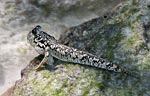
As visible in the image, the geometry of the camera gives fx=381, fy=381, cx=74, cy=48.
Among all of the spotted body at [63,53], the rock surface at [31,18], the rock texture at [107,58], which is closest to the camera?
the rock texture at [107,58]

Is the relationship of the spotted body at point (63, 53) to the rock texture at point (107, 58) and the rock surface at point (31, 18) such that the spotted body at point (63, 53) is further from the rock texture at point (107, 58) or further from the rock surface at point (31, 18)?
the rock surface at point (31, 18)

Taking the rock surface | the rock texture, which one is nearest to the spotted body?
the rock texture

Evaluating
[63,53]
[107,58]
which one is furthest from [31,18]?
[107,58]

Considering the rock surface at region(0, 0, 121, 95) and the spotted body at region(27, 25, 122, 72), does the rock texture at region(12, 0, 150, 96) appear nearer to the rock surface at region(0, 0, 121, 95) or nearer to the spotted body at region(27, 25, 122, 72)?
the spotted body at region(27, 25, 122, 72)

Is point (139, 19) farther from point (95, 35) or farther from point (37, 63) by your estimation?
point (37, 63)

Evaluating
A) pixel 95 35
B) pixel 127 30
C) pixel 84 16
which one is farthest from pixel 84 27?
pixel 84 16

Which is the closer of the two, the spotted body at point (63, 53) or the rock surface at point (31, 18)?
the spotted body at point (63, 53)

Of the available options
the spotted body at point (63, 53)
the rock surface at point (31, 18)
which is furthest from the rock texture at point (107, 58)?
the rock surface at point (31, 18)
